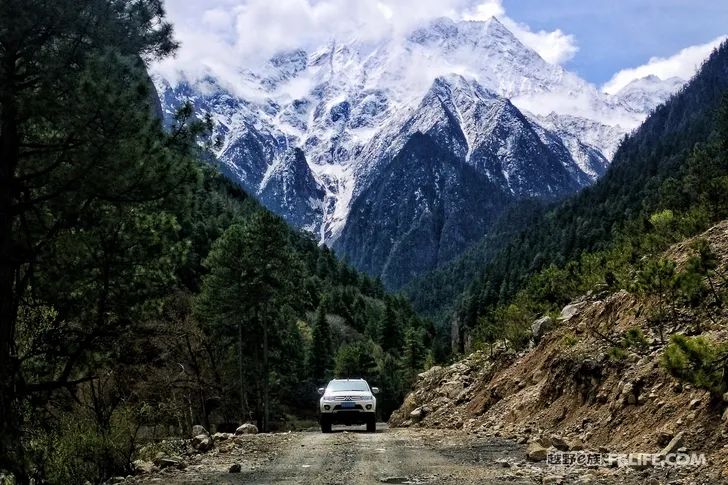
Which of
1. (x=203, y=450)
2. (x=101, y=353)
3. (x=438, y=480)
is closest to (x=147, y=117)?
(x=101, y=353)

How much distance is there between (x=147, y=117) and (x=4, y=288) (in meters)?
3.33

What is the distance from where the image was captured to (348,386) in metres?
23.2

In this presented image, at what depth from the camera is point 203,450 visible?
1560 cm

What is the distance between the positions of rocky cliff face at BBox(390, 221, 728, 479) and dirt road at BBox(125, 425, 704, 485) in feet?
3.83

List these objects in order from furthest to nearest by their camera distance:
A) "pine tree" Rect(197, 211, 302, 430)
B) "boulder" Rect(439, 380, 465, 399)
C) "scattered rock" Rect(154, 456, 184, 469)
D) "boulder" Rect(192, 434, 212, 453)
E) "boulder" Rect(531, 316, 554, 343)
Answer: "pine tree" Rect(197, 211, 302, 430), "boulder" Rect(439, 380, 465, 399), "boulder" Rect(531, 316, 554, 343), "boulder" Rect(192, 434, 212, 453), "scattered rock" Rect(154, 456, 184, 469)

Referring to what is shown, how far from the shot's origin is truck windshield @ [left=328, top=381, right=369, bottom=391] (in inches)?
903

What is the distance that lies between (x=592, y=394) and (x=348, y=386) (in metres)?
10.2

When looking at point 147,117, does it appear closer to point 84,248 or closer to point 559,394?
point 84,248

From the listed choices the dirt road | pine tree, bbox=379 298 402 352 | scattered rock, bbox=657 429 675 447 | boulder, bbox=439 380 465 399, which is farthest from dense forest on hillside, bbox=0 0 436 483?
pine tree, bbox=379 298 402 352

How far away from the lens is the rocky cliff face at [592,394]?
34.1ft

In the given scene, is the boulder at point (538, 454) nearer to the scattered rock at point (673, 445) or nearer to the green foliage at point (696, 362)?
the scattered rock at point (673, 445)

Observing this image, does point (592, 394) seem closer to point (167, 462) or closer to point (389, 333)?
point (167, 462)

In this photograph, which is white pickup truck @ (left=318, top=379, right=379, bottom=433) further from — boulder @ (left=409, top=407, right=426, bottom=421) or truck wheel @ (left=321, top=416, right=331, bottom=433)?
boulder @ (left=409, top=407, right=426, bottom=421)

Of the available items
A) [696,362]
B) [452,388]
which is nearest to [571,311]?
[452,388]
